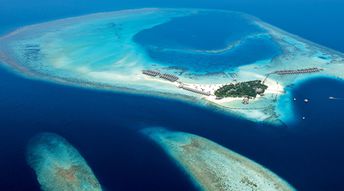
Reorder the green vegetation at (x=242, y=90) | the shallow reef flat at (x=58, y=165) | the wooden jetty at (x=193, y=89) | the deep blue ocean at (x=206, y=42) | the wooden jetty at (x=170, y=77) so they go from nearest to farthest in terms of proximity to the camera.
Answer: the shallow reef flat at (x=58, y=165), the green vegetation at (x=242, y=90), the wooden jetty at (x=193, y=89), the wooden jetty at (x=170, y=77), the deep blue ocean at (x=206, y=42)

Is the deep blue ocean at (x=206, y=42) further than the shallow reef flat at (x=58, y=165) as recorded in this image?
Yes

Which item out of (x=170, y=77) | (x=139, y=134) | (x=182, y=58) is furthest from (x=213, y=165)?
(x=182, y=58)

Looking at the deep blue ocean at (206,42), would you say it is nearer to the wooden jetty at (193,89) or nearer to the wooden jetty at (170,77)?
the wooden jetty at (170,77)

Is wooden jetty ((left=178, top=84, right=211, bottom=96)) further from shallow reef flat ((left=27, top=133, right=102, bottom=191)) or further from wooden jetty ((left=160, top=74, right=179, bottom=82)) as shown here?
shallow reef flat ((left=27, top=133, right=102, bottom=191))

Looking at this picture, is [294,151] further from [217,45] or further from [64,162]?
[217,45]

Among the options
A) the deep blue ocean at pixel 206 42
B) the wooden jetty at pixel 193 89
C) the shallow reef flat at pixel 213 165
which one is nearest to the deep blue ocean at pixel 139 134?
the shallow reef flat at pixel 213 165

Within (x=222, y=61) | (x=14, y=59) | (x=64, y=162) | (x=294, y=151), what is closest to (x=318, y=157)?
(x=294, y=151)
